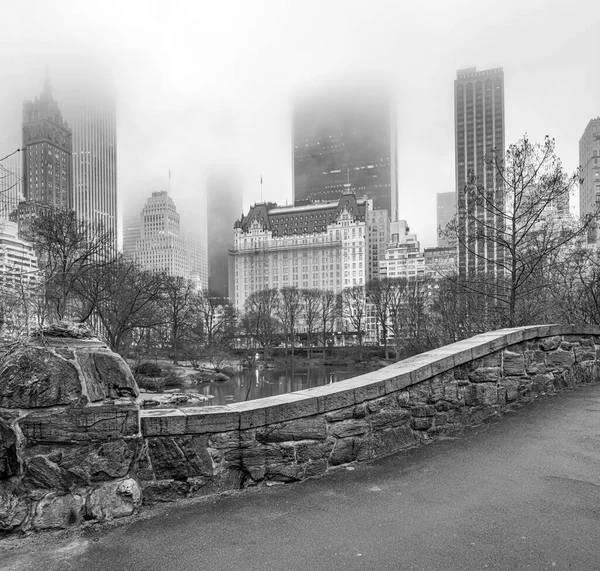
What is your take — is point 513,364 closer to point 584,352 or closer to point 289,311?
point 584,352

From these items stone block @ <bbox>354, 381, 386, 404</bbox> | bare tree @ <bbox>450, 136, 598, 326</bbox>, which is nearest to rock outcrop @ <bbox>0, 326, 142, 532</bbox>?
stone block @ <bbox>354, 381, 386, 404</bbox>

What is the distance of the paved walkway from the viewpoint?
105 inches

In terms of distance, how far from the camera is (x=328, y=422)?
4090 mm

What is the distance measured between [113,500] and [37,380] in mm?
989

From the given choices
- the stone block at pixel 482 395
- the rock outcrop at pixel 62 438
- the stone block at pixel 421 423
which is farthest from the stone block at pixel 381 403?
the rock outcrop at pixel 62 438

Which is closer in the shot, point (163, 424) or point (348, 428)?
point (163, 424)

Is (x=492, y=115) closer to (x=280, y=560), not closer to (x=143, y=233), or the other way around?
(x=143, y=233)

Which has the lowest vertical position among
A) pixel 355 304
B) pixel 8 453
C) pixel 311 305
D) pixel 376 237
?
pixel 311 305

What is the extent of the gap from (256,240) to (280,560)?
141 metres

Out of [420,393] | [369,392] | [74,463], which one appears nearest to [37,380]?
[74,463]

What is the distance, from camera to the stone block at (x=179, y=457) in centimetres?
347

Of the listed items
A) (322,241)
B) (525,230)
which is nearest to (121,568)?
(525,230)

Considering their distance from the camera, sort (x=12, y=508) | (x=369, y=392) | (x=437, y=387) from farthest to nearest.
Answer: (x=437, y=387) → (x=369, y=392) → (x=12, y=508)

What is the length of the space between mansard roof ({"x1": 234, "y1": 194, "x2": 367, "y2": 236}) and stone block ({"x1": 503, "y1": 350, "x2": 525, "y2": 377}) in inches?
5142
